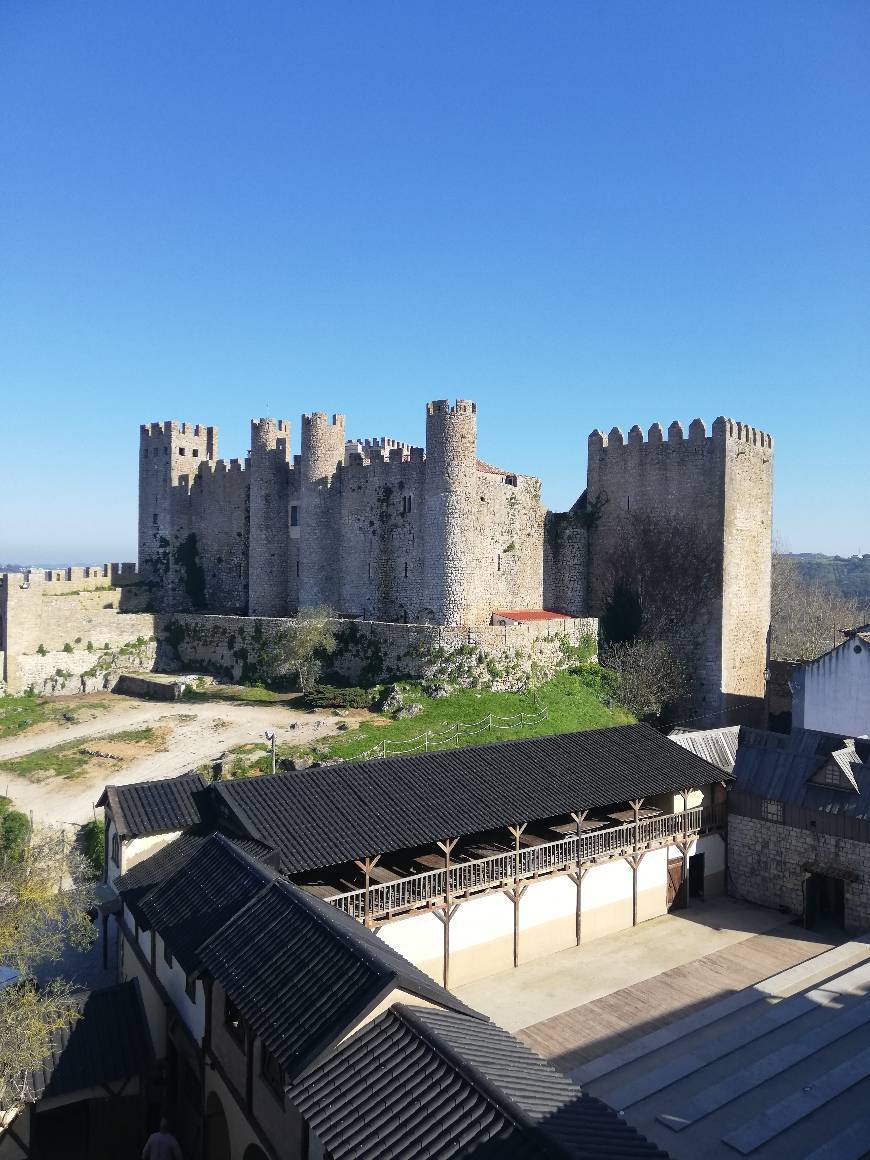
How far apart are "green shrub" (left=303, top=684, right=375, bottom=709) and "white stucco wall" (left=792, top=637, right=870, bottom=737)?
51.3 ft

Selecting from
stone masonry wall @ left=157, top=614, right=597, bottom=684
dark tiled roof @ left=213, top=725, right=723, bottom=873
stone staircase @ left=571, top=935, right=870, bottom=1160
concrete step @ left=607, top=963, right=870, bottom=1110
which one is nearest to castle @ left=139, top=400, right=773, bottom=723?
stone masonry wall @ left=157, top=614, right=597, bottom=684

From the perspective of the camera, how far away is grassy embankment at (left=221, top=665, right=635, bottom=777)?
2531cm

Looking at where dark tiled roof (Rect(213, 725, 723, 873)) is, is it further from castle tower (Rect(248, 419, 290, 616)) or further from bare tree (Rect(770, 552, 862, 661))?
bare tree (Rect(770, 552, 862, 661))

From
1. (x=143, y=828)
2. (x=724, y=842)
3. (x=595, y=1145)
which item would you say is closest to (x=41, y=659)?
(x=143, y=828)

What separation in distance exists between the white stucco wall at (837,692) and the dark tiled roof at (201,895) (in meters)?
22.3

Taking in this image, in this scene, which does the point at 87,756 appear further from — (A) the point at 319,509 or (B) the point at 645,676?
(B) the point at 645,676

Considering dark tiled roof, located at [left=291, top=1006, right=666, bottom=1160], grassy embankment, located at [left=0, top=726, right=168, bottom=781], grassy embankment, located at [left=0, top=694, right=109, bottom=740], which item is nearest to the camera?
dark tiled roof, located at [left=291, top=1006, right=666, bottom=1160]

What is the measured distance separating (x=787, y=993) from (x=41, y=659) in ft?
102

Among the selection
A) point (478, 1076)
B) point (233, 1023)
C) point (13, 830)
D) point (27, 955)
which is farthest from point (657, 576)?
point (478, 1076)

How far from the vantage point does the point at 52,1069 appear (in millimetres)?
12898

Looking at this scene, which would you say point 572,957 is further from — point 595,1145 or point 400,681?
point 400,681

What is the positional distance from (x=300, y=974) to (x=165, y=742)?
60.9 feet

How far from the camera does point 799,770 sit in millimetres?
21734

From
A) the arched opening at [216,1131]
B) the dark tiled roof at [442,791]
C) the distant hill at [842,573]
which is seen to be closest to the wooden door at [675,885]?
the dark tiled roof at [442,791]
